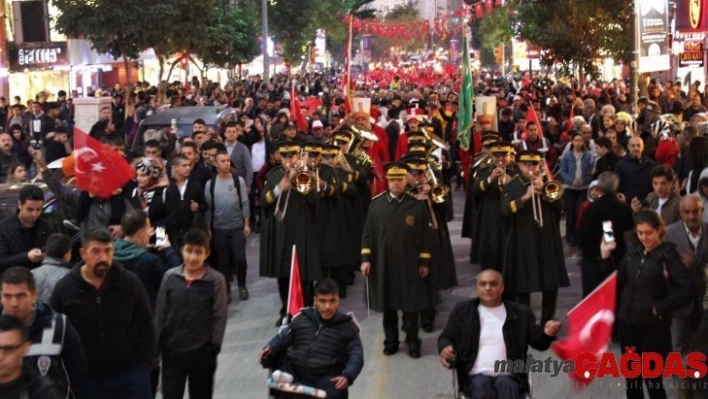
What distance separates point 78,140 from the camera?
31.9 feet

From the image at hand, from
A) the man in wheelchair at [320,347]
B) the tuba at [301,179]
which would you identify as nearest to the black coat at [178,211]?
the tuba at [301,179]

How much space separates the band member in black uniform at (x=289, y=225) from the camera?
11539 mm

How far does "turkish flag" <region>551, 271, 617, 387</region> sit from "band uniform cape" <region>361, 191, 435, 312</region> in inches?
126

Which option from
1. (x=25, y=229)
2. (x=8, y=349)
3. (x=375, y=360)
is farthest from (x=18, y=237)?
(x=8, y=349)

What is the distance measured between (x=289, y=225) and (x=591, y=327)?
5147 millimetres

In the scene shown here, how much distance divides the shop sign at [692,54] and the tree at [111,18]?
12.8 meters

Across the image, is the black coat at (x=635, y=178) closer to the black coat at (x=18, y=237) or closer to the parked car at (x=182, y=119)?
the black coat at (x=18, y=237)

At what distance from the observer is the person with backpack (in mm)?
11914

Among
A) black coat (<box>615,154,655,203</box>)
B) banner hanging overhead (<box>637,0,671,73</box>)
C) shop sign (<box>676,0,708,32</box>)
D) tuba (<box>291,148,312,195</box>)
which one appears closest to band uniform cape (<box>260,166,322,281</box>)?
tuba (<box>291,148,312,195</box>)

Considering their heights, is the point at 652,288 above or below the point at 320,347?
above

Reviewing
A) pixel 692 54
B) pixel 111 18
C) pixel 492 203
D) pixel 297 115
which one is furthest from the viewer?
pixel 111 18

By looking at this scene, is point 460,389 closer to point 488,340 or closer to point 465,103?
point 488,340

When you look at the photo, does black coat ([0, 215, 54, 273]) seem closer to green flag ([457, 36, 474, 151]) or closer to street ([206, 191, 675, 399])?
street ([206, 191, 675, 399])

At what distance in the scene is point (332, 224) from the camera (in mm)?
A: 12578
